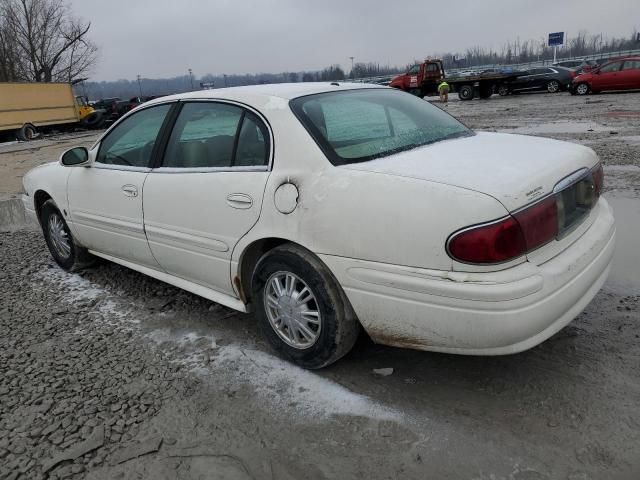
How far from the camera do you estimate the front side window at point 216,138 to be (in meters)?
3.05

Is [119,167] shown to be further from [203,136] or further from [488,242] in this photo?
[488,242]

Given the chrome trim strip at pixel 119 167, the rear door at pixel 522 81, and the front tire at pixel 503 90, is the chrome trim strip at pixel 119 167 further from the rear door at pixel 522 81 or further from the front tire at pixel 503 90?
the front tire at pixel 503 90

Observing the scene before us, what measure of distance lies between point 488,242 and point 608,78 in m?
25.6

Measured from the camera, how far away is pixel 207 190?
124 inches

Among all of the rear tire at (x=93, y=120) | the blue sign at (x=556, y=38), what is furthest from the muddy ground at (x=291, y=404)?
the blue sign at (x=556, y=38)

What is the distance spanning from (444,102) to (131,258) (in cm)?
2661

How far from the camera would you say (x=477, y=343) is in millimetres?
2312

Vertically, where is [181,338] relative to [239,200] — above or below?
below

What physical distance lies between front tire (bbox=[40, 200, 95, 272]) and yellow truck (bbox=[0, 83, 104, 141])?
2393 centimetres

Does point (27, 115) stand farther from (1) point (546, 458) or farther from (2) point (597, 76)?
(1) point (546, 458)

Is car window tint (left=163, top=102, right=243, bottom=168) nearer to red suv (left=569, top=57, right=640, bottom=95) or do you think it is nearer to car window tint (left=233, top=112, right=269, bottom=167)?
car window tint (left=233, top=112, right=269, bottom=167)

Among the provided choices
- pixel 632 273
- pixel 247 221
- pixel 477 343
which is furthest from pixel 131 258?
pixel 632 273

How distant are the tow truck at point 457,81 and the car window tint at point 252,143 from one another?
2341 centimetres

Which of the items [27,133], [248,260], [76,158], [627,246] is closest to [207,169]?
[248,260]
